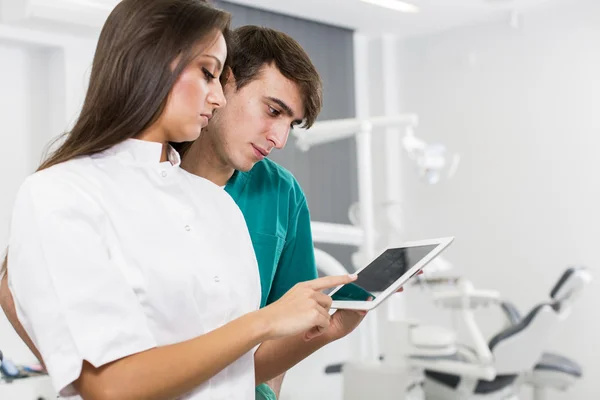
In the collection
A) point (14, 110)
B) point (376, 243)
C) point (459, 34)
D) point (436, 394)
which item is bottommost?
point (436, 394)

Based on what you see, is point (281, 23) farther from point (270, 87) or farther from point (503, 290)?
→ point (270, 87)

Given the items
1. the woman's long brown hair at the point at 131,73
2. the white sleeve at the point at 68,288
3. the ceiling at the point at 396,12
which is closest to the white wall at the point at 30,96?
the ceiling at the point at 396,12

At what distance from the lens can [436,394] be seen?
373cm

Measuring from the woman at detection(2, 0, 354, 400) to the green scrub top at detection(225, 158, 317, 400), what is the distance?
12.0 inches

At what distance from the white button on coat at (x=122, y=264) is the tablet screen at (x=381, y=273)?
14cm

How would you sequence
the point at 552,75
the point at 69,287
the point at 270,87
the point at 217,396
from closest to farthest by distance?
the point at 69,287 < the point at 217,396 < the point at 270,87 < the point at 552,75

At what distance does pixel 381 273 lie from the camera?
46.8 inches

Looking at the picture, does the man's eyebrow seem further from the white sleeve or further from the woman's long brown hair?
the white sleeve

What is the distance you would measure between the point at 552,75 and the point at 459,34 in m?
0.72

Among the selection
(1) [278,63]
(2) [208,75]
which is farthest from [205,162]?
(2) [208,75]

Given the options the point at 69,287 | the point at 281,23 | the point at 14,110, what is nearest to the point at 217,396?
the point at 69,287

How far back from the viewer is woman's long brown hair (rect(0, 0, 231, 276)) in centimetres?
103

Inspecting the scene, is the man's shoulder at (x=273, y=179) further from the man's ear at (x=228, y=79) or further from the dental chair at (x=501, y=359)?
the dental chair at (x=501, y=359)

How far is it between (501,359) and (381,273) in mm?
2468
